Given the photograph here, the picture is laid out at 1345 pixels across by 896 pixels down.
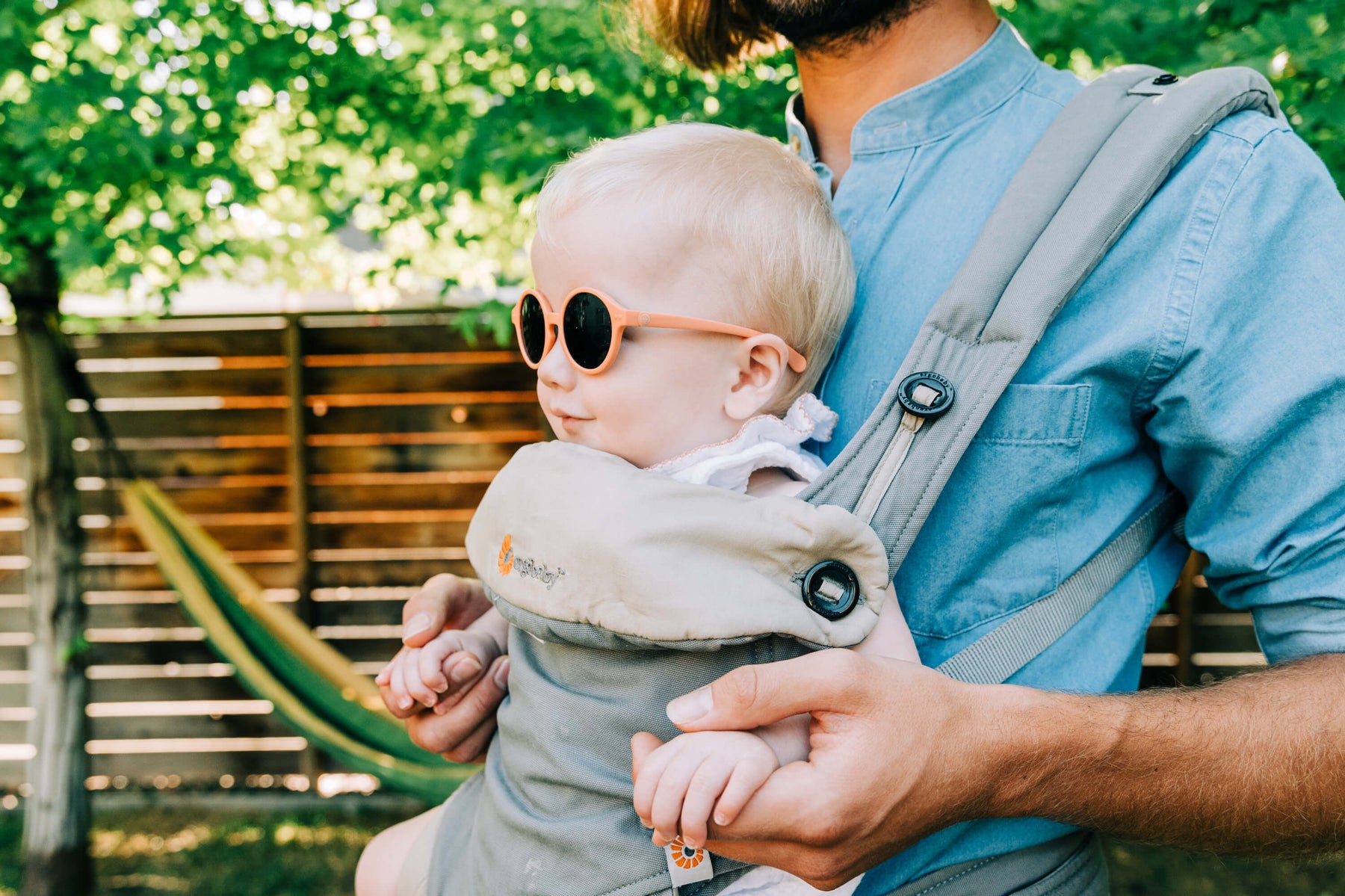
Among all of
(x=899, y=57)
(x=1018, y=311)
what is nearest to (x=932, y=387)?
(x=1018, y=311)

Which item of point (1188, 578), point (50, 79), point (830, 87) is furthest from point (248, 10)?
point (1188, 578)

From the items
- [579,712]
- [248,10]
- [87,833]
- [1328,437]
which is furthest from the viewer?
[87,833]

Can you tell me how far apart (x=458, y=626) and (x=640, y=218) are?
2.44 feet

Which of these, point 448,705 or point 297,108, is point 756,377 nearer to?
point 448,705

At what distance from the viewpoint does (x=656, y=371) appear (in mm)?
1207

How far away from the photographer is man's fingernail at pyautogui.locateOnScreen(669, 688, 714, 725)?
0.97 metres

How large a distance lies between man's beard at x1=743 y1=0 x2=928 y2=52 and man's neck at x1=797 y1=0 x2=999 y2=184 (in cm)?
1

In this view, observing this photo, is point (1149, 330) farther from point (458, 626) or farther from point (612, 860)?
point (458, 626)

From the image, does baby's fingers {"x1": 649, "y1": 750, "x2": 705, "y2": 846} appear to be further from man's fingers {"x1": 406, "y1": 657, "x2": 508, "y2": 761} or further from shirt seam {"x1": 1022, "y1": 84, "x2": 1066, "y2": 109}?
shirt seam {"x1": 1022, "y1": 84, "x2": 1066, "y2": 109}

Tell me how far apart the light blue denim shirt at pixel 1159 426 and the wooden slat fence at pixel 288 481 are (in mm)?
3738

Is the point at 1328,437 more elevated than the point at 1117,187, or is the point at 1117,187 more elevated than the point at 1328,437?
the point at 1117,187

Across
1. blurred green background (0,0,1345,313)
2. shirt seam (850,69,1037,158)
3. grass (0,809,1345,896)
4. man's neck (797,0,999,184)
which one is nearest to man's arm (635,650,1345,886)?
shirt seam (850,69,1037,158)

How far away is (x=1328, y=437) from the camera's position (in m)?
1.02

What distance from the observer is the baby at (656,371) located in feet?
3.68
